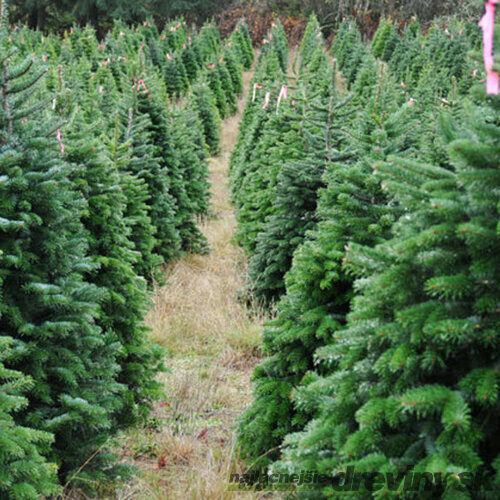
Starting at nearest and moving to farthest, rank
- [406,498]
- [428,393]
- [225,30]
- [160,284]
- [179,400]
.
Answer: [428,393]
[406,498]
[179,400]
[160,284]
[225,30]

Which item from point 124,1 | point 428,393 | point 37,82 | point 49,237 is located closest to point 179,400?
point 49,237

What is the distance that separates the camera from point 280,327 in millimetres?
3617

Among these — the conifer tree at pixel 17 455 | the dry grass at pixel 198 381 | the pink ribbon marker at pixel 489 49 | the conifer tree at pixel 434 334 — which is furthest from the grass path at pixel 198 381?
the pink ribbon marker at pixel 489 49

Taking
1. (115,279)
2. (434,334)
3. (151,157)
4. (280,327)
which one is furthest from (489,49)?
(151,157)

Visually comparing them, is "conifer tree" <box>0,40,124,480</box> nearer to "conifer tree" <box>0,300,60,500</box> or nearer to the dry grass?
"conifer tree" <box>0,300,60,500</box>

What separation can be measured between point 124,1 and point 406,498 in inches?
1376

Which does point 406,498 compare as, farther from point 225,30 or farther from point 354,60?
point 225,30

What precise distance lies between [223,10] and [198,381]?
36.7 m

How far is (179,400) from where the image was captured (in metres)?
4.75

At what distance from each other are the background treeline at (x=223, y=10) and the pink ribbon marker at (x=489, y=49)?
30933mm

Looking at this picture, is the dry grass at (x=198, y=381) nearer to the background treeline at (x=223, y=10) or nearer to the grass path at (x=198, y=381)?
the grass path at (x=198, y=381)

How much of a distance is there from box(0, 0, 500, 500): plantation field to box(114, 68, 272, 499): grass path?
0.9 inches

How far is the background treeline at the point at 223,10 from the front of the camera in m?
32.0

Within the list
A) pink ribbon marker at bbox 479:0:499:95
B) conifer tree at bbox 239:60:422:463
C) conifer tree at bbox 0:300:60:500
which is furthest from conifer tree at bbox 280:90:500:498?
conifer tree at bbox 0:300:60:500
